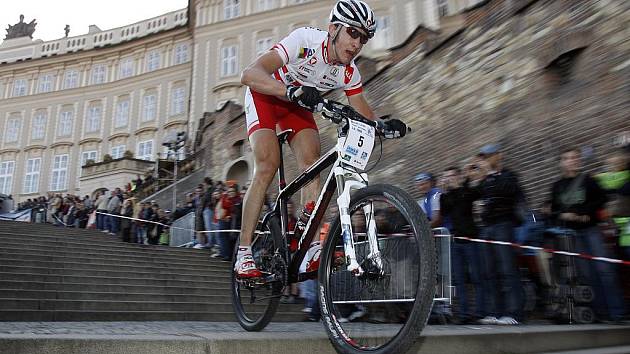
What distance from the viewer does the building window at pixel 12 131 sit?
5269 cm

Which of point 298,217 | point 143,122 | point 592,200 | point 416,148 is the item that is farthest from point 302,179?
point 143,122

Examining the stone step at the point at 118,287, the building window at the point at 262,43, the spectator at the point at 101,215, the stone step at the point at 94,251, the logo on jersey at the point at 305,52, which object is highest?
the building window at the point at 262,43

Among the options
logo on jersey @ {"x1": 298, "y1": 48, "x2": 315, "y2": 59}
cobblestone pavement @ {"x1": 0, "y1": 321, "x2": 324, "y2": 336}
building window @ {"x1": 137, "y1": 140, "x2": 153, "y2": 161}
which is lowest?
cobblestone pavement @ {"x1": 0, "y1": 321, "x2": 324, "y2": 336}

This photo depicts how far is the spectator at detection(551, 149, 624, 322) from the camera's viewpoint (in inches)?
221

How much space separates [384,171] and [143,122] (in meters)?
37.0

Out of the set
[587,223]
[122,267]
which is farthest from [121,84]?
[587,223]

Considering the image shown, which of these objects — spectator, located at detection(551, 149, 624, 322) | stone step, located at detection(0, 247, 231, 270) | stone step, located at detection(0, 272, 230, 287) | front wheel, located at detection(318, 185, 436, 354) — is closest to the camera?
front wheel, located at detection(318, 185, 436, 354)

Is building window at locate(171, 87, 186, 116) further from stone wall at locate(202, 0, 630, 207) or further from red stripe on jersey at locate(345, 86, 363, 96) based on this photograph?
red stripe on jersey at locate(345, 86, 363, 96)

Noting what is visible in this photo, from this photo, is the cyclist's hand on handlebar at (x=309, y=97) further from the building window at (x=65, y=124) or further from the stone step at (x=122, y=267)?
the building window at (x=65, y=124)

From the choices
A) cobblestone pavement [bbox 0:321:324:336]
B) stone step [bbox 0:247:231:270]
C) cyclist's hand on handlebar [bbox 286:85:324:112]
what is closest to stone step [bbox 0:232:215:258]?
stone step [bbox 0:247:231:270]

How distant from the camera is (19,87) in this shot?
53.5 meters

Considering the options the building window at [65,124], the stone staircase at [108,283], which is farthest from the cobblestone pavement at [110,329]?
the building window at [65,124]

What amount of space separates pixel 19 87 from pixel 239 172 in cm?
3907

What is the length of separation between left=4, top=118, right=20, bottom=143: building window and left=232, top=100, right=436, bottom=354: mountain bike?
2202 inches
